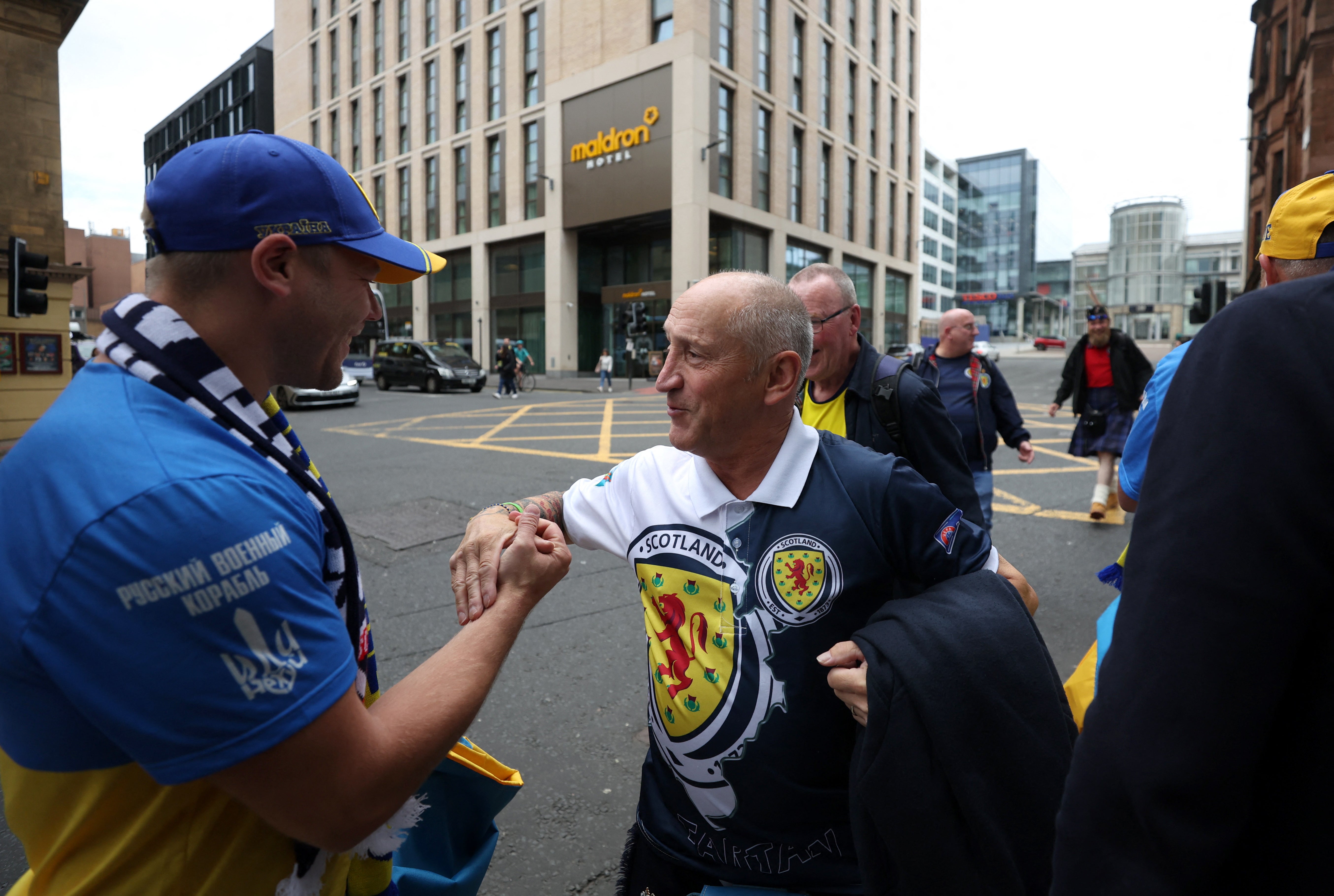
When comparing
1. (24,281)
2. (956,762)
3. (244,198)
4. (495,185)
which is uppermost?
(495,185)

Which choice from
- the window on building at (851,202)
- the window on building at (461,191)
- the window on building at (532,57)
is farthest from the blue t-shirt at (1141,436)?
the window on building at (851,202)

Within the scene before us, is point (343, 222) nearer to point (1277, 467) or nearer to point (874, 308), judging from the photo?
point (1277, 467)

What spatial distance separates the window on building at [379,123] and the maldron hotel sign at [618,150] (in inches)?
565

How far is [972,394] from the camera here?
17.7 ft

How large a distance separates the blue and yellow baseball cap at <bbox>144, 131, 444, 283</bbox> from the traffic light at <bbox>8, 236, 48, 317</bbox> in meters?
11.3

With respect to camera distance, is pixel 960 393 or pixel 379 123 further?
pixel 379 123

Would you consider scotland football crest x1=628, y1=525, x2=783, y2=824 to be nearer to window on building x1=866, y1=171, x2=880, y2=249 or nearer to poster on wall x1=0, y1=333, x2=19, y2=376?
poster on wall x1=0, y1=333, x2=19, y2=376

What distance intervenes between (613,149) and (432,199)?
12.9 metres

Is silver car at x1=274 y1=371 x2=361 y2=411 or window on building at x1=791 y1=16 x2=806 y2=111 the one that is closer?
silver car at x1=274 y1=371 x2=361 y2=411

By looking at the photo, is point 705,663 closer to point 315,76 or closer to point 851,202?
point 851,202

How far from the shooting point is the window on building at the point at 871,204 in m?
42.4

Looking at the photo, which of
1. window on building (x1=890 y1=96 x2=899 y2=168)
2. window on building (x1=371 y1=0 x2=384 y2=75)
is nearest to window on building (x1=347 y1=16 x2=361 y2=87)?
window on building (x1=371 y1=0 x2=384 y2=75)

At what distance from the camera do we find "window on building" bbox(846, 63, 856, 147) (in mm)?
40781

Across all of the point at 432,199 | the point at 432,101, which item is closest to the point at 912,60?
the point at 432,101
